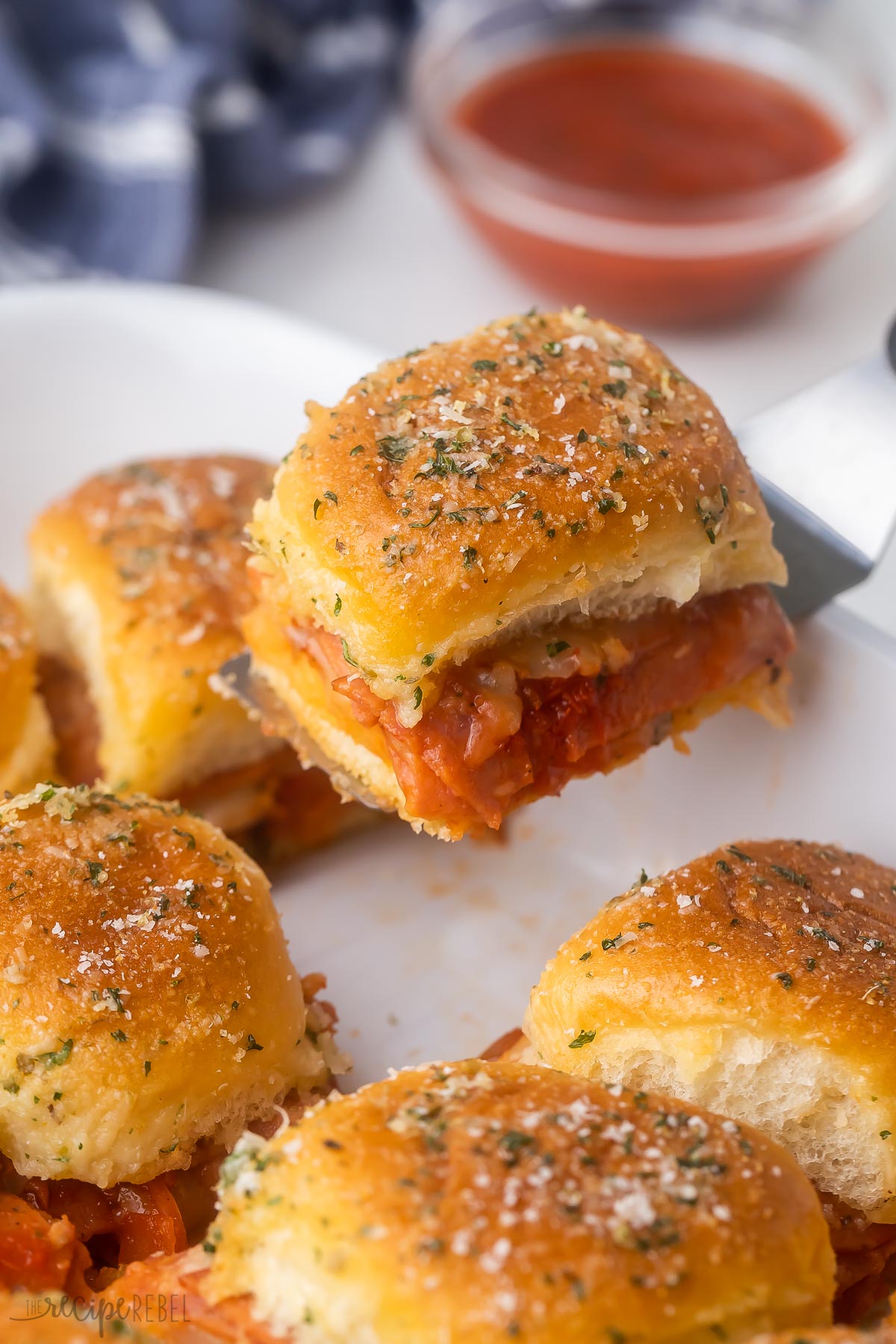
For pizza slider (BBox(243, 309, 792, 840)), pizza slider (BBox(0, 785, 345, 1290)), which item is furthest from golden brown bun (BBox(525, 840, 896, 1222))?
pizza slider (BBox(0, 785, 345, 1290))

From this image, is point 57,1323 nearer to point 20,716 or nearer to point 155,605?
point 20,716

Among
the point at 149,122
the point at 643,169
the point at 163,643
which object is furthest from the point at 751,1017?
the point at 149,122

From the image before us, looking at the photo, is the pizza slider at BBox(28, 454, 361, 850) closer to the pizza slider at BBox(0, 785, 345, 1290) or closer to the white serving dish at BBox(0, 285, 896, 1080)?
the white serving dish at BBox(0, 285, 896, 1080)

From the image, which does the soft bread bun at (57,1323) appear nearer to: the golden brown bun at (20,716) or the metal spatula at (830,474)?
the golden brown bun at (20,716)

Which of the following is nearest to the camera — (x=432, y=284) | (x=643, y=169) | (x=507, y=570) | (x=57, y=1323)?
(x=57, y=1323)

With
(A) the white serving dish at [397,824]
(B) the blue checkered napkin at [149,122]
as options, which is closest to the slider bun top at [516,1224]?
(A) the white serving dish at [397,824]

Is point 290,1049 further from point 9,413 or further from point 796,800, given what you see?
point 9,413
